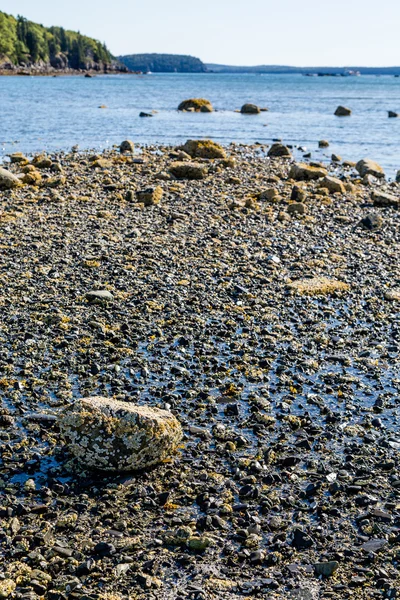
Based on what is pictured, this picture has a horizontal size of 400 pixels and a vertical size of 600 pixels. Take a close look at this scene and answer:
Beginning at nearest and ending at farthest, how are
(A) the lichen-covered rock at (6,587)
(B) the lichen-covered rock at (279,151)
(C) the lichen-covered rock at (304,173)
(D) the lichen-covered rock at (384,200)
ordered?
(A) the lichen-covered rock at (6,587) → (D) the lichen-covered rock at (384,200) → (C) the lichen-covered rock at (304,173) → (B) the lichen-covered rock at (279,151)

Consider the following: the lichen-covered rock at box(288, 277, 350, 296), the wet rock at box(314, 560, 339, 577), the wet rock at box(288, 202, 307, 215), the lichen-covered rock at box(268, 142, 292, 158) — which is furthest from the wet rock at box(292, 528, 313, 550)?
the lichen-covered rock at box(268, 142, 292, 158)

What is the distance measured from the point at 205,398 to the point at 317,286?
17.8 ft

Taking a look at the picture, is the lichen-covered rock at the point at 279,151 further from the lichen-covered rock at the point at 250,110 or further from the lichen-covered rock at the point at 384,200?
the lichen-covered rock at the point at 250,110

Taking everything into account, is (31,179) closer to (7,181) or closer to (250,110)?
(7,181)

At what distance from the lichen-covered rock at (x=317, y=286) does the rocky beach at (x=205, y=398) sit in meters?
0.06

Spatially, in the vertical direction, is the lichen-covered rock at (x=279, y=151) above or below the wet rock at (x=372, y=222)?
above

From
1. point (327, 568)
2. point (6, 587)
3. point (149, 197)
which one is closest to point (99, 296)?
point (6, 587)

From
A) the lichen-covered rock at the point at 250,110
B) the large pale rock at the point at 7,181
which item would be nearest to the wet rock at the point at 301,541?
the large pale rock at the point at 7,181

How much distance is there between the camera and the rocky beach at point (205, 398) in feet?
20.4

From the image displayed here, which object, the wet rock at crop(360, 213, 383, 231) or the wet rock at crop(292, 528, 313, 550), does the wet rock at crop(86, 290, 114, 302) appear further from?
the wet rock at crop(360, 213, 383, 231)

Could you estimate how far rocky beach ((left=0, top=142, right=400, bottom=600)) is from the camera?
244 inches

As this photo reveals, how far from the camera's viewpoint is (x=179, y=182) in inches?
983

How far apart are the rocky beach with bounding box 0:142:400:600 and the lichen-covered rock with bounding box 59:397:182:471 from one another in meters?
0.07

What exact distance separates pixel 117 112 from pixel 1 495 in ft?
213
